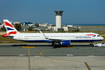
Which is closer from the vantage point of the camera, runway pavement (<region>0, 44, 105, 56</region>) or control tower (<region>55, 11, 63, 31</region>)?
runway pavement (<region>0, 44, 105, 56</region>)

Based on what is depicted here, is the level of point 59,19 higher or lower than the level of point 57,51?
higher

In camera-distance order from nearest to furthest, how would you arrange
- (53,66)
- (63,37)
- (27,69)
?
(27,69), (53,66), (63,37)

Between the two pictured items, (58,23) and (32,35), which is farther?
(58,23)

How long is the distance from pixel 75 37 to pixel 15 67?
81.1 ft

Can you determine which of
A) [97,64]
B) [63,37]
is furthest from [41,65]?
[63,37]

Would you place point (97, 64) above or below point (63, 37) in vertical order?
below

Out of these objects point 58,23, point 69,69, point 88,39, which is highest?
point 58,23

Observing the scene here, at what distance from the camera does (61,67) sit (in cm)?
2019

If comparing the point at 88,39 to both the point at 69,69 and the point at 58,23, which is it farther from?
the point at 58,23

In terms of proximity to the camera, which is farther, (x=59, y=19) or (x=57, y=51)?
(x=59, y=19)

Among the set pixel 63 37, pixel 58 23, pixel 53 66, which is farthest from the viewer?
pixel 58 23

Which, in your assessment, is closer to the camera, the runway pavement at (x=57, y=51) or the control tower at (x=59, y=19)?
the runway pavement at (x=57, y=51)

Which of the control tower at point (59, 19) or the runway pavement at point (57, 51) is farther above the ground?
the control tower at point (59, 19)

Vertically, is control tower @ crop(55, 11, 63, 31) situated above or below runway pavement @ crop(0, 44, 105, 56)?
above
